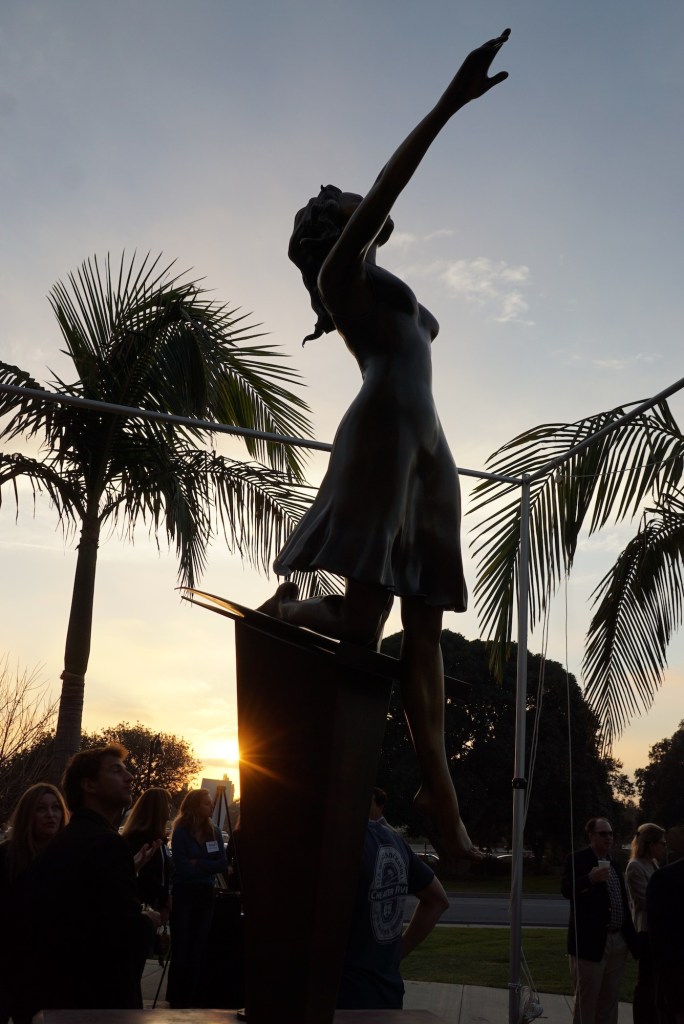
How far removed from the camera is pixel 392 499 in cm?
228

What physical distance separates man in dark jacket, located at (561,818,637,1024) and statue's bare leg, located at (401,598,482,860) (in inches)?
163

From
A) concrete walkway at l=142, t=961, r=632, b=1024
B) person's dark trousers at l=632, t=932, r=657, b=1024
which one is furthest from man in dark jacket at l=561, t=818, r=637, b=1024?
concrete walkway at l=142, t=961, r=632, b=1024

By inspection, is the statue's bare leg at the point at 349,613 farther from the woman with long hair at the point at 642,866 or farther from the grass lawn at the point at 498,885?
the grass lawn at the point at 498,885

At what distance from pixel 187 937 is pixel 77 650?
2.73 meters

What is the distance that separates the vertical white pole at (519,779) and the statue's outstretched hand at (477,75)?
14.7 feet

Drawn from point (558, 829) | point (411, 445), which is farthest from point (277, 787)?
point (558, 829)

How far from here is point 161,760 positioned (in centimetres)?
5378

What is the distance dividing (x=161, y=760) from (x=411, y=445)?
5442cm

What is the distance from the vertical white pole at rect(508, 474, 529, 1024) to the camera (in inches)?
229

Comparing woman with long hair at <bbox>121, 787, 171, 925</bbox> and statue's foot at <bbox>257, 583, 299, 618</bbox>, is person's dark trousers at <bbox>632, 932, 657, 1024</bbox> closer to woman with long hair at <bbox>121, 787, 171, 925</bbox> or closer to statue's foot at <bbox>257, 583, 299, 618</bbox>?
woman with long hair at <bbox>121, 787, 171, 925</bbox>

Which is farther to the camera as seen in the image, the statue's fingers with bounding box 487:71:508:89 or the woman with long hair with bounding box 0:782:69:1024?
the woman with long hair with bounding box 0:782:69:1024

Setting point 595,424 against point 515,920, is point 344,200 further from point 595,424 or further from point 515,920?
point 515,920

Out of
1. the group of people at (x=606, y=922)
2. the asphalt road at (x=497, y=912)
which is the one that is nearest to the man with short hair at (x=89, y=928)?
the group of people at (x=606, y=922)

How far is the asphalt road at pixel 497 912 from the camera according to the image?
55.9ft
